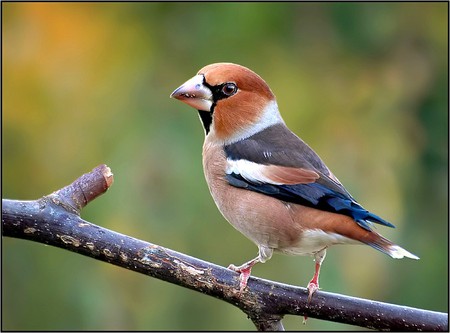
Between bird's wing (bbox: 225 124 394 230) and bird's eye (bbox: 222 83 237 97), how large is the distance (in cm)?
31

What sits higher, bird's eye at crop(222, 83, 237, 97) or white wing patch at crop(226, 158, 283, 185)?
bird's eye at crop(222, 83, 237, 97)

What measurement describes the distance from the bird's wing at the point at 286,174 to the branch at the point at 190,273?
1.57 feet

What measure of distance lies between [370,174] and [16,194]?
298cm

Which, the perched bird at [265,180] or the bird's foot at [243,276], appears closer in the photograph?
the bird's foot at [243,276]

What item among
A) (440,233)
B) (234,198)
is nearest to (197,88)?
(234,198)

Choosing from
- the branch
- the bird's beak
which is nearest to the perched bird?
the bird's beak

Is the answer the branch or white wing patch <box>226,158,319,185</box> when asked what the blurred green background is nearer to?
white wing patch <box>226,158,319,185</box>

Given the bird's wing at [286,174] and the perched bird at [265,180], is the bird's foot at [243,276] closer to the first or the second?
the perched bird at [265,180]

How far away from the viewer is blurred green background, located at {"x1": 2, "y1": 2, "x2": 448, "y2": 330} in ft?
21.2

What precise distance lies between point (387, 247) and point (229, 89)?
61.7 inches

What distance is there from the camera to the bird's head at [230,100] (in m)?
5.13

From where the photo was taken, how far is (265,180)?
4871 mm

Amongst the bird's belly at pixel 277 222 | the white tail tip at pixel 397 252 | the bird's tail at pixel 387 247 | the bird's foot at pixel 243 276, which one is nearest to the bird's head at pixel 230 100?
the bird's belly at pixel 277 222

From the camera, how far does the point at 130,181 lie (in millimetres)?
6559
